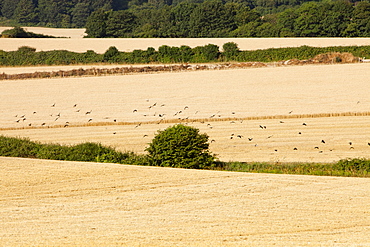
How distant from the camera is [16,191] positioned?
19.4m

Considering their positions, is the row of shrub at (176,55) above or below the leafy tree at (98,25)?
below

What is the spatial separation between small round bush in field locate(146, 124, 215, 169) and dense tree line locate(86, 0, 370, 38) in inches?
2803

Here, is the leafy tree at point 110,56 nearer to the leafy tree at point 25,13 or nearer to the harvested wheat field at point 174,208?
the harvested wheat field at point 174,208

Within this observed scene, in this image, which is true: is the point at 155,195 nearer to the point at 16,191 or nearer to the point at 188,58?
the point at 16,191

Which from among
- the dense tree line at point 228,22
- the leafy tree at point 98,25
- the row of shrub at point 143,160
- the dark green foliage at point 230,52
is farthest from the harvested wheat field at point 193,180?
the leafy tree at point 98,25

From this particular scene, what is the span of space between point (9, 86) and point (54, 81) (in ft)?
13.9

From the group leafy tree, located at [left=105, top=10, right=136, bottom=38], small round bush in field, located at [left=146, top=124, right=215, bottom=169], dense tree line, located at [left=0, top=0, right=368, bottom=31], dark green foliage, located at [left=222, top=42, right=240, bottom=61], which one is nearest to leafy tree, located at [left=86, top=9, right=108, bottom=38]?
leafy tree, located at [left=105, top=10, right=136, bottom=38]

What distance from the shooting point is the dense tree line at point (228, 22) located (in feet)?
300

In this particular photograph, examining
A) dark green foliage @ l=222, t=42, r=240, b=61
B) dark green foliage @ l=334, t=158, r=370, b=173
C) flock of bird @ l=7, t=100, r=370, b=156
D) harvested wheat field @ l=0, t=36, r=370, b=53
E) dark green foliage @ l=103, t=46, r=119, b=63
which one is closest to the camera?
dark green foliage @ l=334, t=158, r=370, b=173

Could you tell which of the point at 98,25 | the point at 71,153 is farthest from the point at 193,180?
the point at 98,25

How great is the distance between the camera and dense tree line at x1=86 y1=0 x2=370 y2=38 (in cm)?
9156

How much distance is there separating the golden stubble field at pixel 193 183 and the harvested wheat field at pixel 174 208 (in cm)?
3

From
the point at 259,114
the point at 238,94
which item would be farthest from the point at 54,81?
the point at 259,114

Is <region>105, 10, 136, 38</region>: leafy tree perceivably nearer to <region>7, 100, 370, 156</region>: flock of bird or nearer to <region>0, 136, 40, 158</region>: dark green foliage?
<region>7, 100, 370, 156</region>: flock of bird
